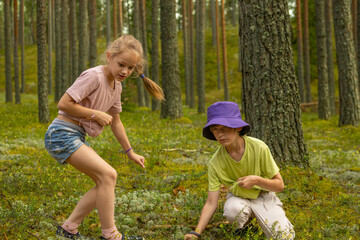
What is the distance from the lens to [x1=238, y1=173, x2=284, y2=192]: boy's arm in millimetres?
3547

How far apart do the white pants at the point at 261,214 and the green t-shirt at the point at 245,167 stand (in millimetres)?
108

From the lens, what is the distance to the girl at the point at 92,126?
11.6ft

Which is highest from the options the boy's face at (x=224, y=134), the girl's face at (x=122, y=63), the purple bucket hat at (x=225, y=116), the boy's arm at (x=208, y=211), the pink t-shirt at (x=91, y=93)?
the girl's face at (x=122, y=63)

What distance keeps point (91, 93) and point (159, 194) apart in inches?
89.4

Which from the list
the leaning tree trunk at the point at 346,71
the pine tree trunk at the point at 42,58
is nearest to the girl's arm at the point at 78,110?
the pine tree trunk at the point at 42,58

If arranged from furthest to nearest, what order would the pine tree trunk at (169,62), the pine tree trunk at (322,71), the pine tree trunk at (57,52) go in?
1. the pine tree trunk at (57,52)
2. the pine tree trunk at (322,71)
3. the pine tree trunk at (169,62)

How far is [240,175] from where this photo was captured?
402 cm

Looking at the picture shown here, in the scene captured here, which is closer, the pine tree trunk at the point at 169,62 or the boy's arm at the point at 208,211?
the boy's arm at the point at 208,211

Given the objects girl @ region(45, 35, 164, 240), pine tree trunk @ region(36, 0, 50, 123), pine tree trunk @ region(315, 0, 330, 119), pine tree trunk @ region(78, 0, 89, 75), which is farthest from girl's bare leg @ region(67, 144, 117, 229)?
pine tree trunk @ region(315, 0, 330, 119)

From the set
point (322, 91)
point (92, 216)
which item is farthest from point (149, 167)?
point (322, 91)

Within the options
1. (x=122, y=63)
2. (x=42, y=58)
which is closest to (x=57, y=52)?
(x=42, y=58)

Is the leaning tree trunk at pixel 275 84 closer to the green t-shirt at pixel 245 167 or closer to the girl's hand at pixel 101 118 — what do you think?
the green t-shirt at pixel 245 167

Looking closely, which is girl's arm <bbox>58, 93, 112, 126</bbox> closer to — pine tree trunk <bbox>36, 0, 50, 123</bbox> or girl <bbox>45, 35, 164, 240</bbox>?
girl <bbox>45, 35, 164, 240</bbox>

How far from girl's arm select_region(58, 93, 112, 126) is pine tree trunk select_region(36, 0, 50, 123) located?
9735 millimetres
